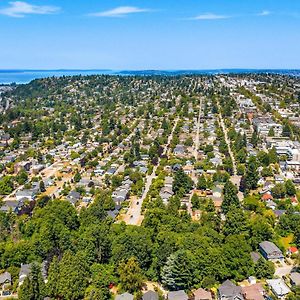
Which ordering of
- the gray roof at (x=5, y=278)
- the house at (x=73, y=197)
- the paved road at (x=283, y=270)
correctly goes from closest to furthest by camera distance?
the gray roof at (x=5, y=278) → the paved road at (x=283, y=270) → the house at (x=73, y=197)

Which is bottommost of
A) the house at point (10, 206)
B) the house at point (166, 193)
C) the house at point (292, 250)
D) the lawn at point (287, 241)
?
the house at point (10, 206)

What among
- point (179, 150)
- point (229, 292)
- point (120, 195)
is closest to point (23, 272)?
point (229, 292)

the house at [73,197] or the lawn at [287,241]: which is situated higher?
the lawn at [287,241]

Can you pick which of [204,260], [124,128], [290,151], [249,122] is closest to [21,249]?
[204,260]

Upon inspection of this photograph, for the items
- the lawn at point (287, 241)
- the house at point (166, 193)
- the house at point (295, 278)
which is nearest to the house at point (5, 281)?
the house at point (295, 278)

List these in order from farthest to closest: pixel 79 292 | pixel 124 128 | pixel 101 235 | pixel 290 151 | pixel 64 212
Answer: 1. pixel 124 128
2. pixel 290 151
3. pixel 64 212
4. pixel 101 235
5. pixel 79 292

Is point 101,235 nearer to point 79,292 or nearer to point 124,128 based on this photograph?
point 79,292

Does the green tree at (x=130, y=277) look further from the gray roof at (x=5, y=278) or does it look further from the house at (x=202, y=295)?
the gray roof at (x=5, y=278)
